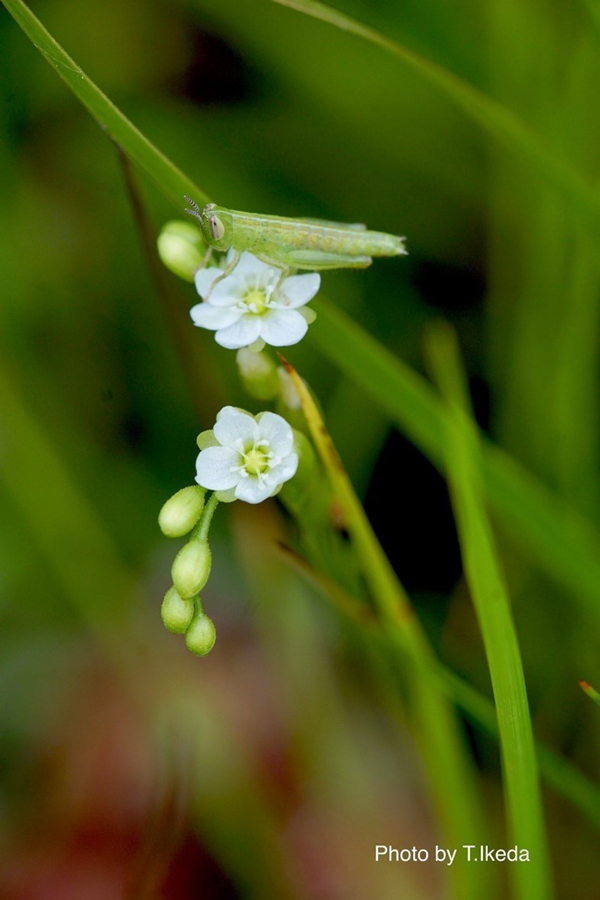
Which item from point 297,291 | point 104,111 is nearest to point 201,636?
point 297,291

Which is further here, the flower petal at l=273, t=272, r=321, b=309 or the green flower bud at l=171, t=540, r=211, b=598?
the flower petal at l=273, t=272, r=321, b=309

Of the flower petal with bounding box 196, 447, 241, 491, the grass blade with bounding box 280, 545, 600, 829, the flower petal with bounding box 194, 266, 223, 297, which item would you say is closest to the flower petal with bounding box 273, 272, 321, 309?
the flower petal with bounding box 194, 266, 223, 297

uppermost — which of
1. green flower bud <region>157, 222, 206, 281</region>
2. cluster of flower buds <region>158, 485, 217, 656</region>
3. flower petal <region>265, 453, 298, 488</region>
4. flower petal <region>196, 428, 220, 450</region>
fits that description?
green flower bud <region>157, 222, 206, 281</region>

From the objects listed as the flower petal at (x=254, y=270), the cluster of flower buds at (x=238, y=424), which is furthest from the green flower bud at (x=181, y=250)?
the flower petal at (x=254, y=270)

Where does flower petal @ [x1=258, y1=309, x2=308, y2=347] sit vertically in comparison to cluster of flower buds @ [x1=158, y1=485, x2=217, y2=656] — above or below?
above

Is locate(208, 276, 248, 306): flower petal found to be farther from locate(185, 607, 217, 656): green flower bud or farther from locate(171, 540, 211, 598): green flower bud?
locate(185, 607, 217, 656): green flower bud

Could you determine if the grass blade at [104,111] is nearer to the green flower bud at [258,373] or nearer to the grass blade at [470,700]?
the green flower bud at [258,373]

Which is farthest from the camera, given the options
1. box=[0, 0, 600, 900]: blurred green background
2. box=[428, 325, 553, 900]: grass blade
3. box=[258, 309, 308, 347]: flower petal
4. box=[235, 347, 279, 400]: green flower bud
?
box=[0, 0, 600, 900]: blurred green background
